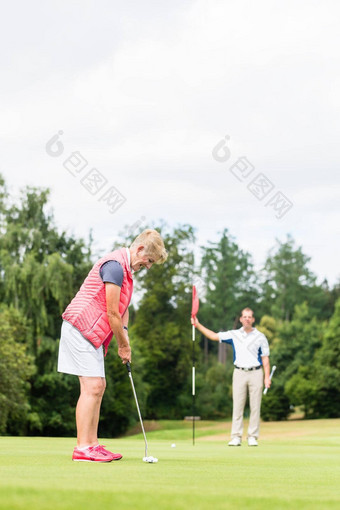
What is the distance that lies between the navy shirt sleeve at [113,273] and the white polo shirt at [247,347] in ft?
21.6

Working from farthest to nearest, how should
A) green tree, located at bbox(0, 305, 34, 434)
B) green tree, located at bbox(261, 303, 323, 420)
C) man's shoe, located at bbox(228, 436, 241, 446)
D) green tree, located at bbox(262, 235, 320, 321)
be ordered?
green tree, located at bbox(262, 235, 320, 321) < green tree, located at bbox(261, 303, 323, 420) < green tree, located at bbox(0, 305, 34, 434) < man's shoe, located at bbox(228, 436, 241, 446)

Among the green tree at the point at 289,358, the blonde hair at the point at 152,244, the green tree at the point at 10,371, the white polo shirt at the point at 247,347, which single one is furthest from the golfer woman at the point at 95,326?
the green tree at the point at 289,358

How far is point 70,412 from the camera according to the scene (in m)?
39.1

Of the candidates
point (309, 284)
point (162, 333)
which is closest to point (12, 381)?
point (162, 333)

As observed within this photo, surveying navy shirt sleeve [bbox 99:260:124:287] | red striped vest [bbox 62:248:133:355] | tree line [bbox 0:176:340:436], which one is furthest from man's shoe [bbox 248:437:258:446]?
tree line [bbox 0:176:340:436]

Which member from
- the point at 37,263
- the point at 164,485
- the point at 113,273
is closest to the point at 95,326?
the point at 113,273

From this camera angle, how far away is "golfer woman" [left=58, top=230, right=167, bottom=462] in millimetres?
6500

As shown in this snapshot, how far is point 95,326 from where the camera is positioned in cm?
668

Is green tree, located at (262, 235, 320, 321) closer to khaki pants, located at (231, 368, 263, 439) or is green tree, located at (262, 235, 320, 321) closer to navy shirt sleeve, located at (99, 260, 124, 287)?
khaki pants, located at (231, 368, 263, 439)

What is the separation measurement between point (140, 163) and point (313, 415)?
23419mm

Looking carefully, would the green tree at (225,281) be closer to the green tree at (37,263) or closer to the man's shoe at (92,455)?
the green tree at (37,263)

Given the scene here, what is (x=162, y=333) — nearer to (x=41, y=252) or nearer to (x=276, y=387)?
(x=276, y=387)

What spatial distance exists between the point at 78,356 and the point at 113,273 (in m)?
0.81

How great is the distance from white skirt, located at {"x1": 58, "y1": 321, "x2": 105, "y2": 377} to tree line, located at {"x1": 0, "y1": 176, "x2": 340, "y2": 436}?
25.7 metres
